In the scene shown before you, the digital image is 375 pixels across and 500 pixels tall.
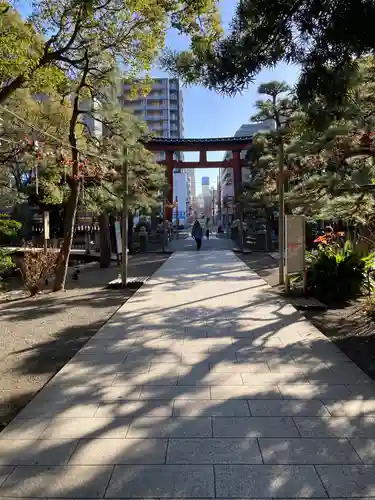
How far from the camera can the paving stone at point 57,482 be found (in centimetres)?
250

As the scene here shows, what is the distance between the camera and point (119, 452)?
9.62 feet

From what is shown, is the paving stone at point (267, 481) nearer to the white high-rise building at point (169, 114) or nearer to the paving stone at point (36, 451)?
the paving stone at point (36, 451)

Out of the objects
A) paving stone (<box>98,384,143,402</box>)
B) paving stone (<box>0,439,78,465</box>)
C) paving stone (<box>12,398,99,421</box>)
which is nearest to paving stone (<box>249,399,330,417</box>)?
paving stone (<box>98,384,143,402</box>)

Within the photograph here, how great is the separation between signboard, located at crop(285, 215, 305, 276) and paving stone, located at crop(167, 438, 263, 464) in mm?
6164

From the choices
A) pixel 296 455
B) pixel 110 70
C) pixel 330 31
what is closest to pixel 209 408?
pixel 296 455

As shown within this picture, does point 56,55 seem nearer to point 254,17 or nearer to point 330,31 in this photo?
point 254,17

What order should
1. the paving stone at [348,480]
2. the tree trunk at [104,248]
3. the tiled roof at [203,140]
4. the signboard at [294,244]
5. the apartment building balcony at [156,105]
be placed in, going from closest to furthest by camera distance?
the paving stone at [348,480] < the signboard at [294,244] < the tree trunk at [104,248] < the tiled roof at [203,140] < the apartment building balcony at [156,105]

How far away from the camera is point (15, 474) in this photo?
2697mm

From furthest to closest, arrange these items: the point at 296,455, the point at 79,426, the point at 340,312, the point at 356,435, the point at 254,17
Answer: the point at 340,312 → the point at 254,17 → the point at 79,426 → the point at 356,435 → the point at 296,455

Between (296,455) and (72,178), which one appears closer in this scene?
(296,455)

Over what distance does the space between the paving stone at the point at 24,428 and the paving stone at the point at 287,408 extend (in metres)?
1.67

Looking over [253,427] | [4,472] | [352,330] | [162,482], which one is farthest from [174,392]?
[352,330]

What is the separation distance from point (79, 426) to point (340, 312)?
5579mm

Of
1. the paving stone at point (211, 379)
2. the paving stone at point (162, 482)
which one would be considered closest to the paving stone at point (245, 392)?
the paving stone at point (211, 379)
